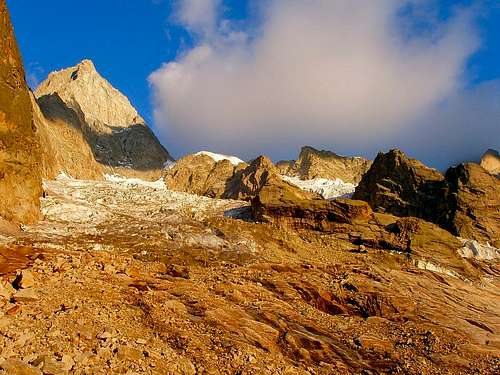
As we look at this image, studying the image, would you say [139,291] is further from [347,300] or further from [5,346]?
[347,300]

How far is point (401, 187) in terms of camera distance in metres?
92.7

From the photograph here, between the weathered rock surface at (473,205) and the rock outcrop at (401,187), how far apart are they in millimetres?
4156

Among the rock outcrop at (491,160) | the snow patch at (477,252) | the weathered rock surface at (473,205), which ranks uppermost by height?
the rock outcrop at (491,160)

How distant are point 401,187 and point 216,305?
81.0 meters

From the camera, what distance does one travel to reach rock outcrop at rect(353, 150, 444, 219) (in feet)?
287

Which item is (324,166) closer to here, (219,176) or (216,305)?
(219,176)

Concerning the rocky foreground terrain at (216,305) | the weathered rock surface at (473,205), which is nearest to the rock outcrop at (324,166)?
the weathered rock surface at (473,205)

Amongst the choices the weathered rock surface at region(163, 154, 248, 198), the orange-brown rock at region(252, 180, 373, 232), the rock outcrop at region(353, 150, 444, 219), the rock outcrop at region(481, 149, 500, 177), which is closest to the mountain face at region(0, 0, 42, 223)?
the orange-brown rock at region(252, 180, 373, 232)

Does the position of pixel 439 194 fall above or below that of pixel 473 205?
above

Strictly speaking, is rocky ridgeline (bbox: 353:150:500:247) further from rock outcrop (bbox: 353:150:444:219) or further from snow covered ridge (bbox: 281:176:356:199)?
snow covered ridge (bbox: 281:176:356:199)

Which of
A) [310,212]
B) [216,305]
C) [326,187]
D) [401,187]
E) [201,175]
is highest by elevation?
[326,187]

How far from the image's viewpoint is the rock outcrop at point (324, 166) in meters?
172

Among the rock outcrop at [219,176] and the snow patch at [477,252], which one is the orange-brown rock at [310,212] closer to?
the snow patch at [477,252]

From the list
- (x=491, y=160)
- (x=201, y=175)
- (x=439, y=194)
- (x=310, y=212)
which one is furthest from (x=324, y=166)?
(x=310, y=212)
